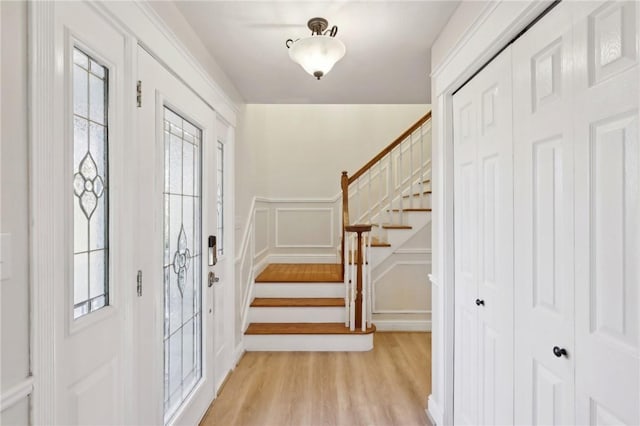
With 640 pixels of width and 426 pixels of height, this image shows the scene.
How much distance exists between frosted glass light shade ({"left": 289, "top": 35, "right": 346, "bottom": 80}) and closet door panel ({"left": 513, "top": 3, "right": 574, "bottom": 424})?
837mm

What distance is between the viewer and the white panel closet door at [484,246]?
53.7 inches

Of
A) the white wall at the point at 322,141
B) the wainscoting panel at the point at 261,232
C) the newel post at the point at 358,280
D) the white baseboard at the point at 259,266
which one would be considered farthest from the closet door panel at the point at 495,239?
the white wall at the point at 322,141

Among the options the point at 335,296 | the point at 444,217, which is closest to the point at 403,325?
the point at 335,296

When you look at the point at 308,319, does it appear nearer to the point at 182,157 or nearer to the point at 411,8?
the point at 182,157

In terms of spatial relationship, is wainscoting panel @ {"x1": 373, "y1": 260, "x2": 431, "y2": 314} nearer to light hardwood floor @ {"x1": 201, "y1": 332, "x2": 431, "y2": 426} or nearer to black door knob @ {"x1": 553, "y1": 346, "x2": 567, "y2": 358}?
light hardwood floor @ {"x1": 201, "y1": 332, "x2": 431, "y2": 426}

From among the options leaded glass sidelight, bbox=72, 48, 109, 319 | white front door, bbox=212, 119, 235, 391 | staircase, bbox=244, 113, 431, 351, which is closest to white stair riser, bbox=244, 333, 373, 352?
staircase, bbox=244, 113, 431, 351

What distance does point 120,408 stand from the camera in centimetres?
130

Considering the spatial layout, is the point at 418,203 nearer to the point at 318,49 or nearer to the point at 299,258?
the point at 299,258

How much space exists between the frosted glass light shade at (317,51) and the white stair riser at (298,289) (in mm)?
2443

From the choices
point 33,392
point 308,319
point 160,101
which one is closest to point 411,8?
point 160,101

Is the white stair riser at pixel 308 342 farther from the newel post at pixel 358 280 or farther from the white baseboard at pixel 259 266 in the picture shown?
the white baseboard at pixel 259 266

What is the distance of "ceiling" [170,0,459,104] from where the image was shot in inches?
67.9

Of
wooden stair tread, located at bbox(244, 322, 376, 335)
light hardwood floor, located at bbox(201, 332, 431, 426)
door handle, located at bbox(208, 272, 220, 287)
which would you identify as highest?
door handle, located at bbox(208, 272, 220, 287)

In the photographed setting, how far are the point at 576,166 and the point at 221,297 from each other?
241 centimetres
